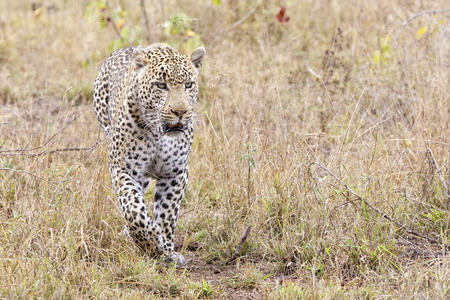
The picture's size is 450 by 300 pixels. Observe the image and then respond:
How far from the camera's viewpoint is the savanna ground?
4.95m

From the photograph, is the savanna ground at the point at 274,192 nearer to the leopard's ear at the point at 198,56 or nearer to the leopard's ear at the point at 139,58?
the leopard's ear at the point at 198,56

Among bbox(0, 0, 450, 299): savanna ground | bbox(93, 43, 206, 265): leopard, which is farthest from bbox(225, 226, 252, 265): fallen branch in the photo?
bbox(93, 43, 206, 265): leopard

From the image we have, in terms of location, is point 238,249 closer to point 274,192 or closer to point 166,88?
point 274,192

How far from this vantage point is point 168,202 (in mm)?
5930

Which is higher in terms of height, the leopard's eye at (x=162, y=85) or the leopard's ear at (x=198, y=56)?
the leopard's ear at (x=198, y=56)

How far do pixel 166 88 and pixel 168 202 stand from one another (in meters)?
0.98

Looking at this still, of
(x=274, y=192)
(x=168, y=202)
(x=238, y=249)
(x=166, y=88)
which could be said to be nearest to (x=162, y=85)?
(x=166, y=88)

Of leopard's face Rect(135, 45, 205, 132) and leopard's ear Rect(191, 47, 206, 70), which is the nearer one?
leopard's face Rect(135, 45, 205, 132)

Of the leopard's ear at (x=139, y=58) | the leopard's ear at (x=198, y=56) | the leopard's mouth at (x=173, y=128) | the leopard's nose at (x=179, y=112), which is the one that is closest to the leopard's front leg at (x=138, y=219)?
the leopard's mouth at (x=173, y=128)

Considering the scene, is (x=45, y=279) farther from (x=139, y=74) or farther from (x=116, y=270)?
(x=139, y=74)

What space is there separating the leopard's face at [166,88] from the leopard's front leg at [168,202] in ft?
1.80

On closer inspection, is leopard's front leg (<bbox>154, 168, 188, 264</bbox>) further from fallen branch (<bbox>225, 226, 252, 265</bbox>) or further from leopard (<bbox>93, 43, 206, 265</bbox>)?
fallen branch (<bbox>225, 226, 252, 265</bbox>)

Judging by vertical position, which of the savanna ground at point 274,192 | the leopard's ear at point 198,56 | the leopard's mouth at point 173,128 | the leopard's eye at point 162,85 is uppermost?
the leopard's ear at point 198,56

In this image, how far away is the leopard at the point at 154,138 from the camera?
549cm
